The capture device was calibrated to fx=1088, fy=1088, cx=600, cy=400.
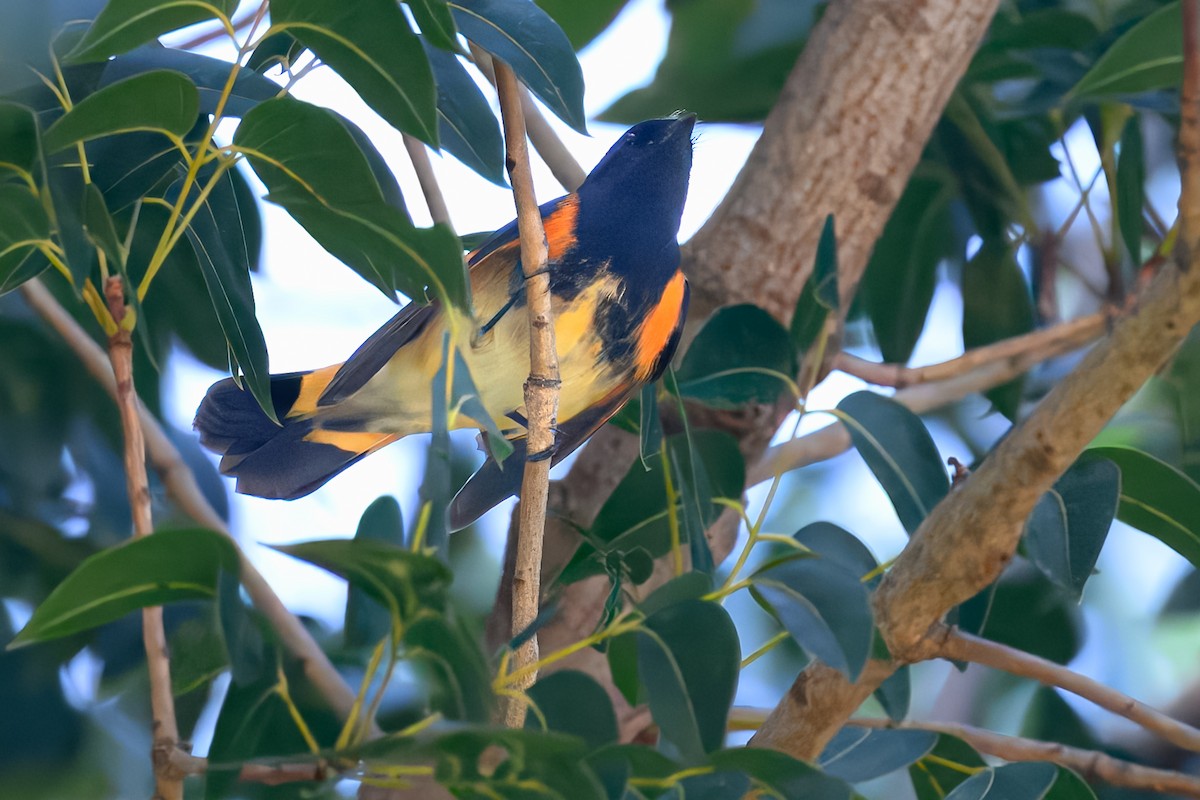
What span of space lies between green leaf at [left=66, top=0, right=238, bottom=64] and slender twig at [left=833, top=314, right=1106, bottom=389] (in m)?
1.24

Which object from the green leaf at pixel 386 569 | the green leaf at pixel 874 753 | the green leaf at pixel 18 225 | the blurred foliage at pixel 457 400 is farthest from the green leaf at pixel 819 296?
the green leaf at pixel 18 225

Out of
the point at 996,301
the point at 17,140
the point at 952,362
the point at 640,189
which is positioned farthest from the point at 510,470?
the point at 996,301

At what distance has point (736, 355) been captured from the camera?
4.48 feet

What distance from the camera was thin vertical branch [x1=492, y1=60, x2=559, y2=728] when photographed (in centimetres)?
102

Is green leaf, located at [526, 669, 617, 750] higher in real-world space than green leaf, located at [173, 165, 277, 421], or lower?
lower

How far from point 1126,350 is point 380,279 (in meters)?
0.67

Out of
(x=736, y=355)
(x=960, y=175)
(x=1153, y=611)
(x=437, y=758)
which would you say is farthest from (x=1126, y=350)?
(x=1153, y=611)

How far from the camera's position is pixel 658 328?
1.49m

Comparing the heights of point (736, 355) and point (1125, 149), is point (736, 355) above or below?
below

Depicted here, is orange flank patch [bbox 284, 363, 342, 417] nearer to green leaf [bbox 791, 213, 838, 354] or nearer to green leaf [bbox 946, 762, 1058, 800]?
Answer: green leaf [bbox 791, 213, 838, 354]

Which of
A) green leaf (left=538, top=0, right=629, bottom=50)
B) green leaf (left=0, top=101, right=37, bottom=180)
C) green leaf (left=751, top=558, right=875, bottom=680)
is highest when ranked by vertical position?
green leaf (left=538, top=0, right=629, bottom=50)

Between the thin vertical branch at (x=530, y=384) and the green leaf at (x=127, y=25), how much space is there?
0.92 ft

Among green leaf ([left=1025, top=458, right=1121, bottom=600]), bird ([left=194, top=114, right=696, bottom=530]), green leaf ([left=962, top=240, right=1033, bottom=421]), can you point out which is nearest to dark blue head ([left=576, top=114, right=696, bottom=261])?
bird ([left=194, top=114, right=696, bottom=530])

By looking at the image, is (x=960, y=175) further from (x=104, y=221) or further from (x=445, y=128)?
(x=104, y=221)
